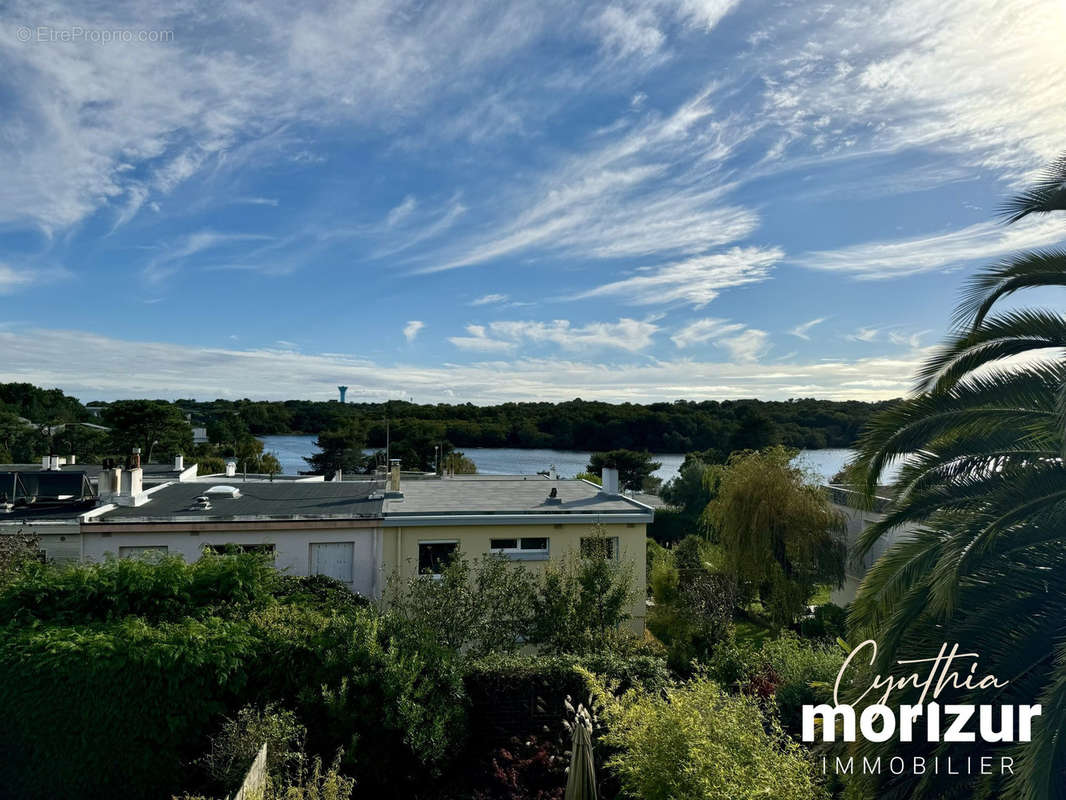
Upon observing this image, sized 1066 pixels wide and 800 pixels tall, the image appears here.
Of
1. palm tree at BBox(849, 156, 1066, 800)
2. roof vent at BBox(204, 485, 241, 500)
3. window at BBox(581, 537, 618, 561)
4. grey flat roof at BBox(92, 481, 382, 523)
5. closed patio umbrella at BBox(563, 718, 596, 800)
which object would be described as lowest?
closed patio umbrella at BBox(563, 718, 596, 800)

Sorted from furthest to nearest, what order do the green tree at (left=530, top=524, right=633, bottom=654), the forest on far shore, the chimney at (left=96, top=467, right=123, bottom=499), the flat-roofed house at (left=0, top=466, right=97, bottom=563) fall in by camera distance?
the forest on far shore, the chimney at (left=96, top=467, right=123, bottom=499), the flat-roofed house at (left=0, top=466, right=97, bottom=563), the green tree at (left=530, top=524, right=633, bottom=654)

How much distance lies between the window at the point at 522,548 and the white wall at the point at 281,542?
2927 millimetres

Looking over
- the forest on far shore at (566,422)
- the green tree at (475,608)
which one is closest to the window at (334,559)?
the green tree at (475,608)

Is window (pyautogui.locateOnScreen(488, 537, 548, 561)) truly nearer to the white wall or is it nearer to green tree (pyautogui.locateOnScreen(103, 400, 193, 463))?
the white wall

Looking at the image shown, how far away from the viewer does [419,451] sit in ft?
174

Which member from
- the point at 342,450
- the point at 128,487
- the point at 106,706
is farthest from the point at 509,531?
the point at 342,450

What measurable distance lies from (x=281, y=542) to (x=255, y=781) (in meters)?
9.22

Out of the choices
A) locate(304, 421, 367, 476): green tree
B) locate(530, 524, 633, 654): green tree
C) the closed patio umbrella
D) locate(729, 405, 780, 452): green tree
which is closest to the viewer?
the closed patio umbrella

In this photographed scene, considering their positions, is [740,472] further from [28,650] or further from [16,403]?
[16,403]

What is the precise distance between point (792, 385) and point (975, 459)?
A: 1041 inches

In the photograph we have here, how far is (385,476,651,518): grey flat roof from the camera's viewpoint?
17188 millimetres

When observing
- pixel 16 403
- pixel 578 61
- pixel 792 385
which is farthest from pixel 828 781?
pixel 16 403

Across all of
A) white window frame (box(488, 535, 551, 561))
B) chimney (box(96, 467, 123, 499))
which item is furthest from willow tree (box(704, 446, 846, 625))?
chimney (box(96, 467, 123, 499))

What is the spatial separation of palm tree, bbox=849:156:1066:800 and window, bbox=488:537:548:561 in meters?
10.8
